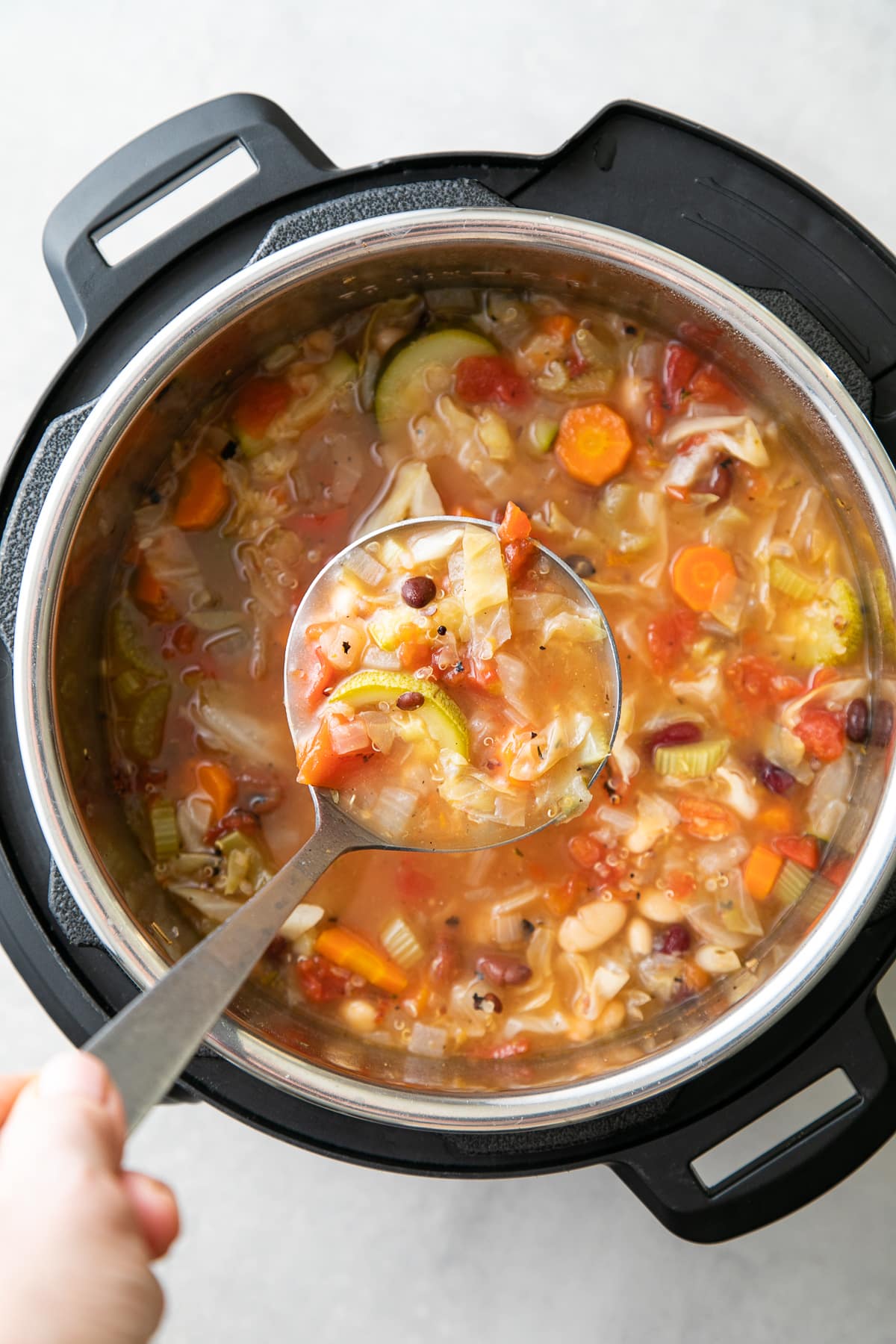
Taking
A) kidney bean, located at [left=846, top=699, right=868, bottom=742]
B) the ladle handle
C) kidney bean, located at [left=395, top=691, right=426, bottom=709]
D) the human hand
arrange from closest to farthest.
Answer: the human hand → the ladle handle → kidney bean, located at [left=395, top=691, right=426, bottom=709] → kidney bean, located at [left=846, top=699, right=868, bottom=742]

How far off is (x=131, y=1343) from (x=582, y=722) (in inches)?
52.7

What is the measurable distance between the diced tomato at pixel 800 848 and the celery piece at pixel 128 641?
144cm

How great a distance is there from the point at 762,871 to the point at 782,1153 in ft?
1.89

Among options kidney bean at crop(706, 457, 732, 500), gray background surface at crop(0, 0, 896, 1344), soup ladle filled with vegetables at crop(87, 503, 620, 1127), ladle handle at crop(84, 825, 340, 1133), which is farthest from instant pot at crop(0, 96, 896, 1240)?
gray background surface at crop(0, 0, 896, 1344)

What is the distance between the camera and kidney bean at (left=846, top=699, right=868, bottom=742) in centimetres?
234

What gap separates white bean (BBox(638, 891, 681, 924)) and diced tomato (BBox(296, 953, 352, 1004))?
2.19ft

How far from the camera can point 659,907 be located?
236 cm

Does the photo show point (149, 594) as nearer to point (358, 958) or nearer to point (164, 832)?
point (164, 832)

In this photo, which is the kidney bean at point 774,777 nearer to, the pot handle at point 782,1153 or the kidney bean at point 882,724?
the kidney bean at point 882,724

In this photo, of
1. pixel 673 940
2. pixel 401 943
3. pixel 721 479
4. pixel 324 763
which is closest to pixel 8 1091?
pixel 324 763

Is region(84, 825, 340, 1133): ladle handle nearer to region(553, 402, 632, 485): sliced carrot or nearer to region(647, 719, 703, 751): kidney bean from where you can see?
region(647, 719, 703, 751): kidney bean

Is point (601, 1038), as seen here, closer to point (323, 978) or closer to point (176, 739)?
point (323, 978)

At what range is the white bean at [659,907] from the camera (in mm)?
2363

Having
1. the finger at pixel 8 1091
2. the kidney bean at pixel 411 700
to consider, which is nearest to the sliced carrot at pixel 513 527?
the kidney bean at pixel 411 700
